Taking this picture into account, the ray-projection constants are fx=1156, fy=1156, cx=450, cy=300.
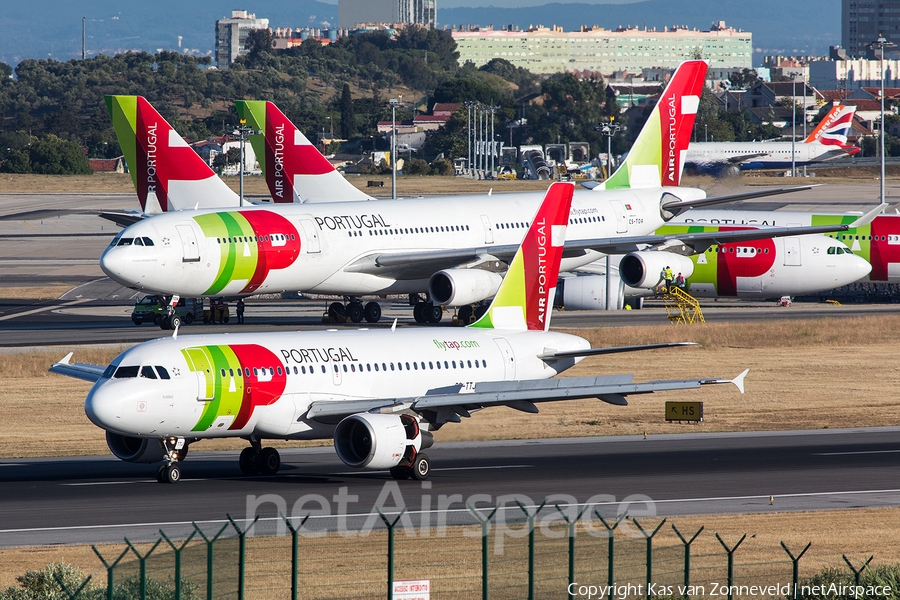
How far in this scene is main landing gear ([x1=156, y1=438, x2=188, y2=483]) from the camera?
28906 mm

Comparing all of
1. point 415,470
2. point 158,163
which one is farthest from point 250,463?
point 158,163

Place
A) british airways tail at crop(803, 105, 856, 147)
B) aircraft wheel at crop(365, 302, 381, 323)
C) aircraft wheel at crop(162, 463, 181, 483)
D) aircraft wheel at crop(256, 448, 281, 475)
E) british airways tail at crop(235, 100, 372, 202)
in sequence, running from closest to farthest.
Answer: aircraft wheel at crop(162, 463, 181, 483) → aircraft wheel at crop(256, 448, 281, 475) → aircraft wheel at crop(365, 302, 381, 323) → british airways tail at crop(235, 100, 372, 202) → british airways tail at crop(803, 105, 856, 147)

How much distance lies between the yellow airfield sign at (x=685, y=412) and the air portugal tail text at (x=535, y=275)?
9105 millimetres

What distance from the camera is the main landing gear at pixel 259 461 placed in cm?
3094

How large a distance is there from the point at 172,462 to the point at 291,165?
39.2 meters

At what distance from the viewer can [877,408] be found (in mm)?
45719

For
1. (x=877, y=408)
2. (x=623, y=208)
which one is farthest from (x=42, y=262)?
(x=877, y=408)

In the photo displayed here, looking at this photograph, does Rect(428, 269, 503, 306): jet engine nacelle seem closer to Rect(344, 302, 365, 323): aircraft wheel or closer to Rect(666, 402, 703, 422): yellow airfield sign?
Rect(344, 302, 365, 323): aircraft wheel

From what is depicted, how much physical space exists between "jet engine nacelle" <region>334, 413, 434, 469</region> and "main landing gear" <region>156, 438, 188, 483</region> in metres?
4.01

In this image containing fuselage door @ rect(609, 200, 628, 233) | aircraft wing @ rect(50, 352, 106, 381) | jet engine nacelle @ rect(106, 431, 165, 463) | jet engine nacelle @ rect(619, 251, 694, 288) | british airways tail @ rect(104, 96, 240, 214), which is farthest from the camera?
fuselage door @ rect(609, 200, 628, 233)

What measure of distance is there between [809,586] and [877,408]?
97.7 feet

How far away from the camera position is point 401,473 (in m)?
29.7

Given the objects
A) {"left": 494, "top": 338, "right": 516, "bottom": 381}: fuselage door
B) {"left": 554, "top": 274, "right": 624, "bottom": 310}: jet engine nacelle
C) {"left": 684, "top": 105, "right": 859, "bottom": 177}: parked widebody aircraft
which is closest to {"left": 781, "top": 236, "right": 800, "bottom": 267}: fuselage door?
{"left": 554, "top": 274, "right": 624, "bottom": 310}: jet engine nacelle

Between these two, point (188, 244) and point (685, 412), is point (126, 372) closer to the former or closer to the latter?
point (685, 412)
